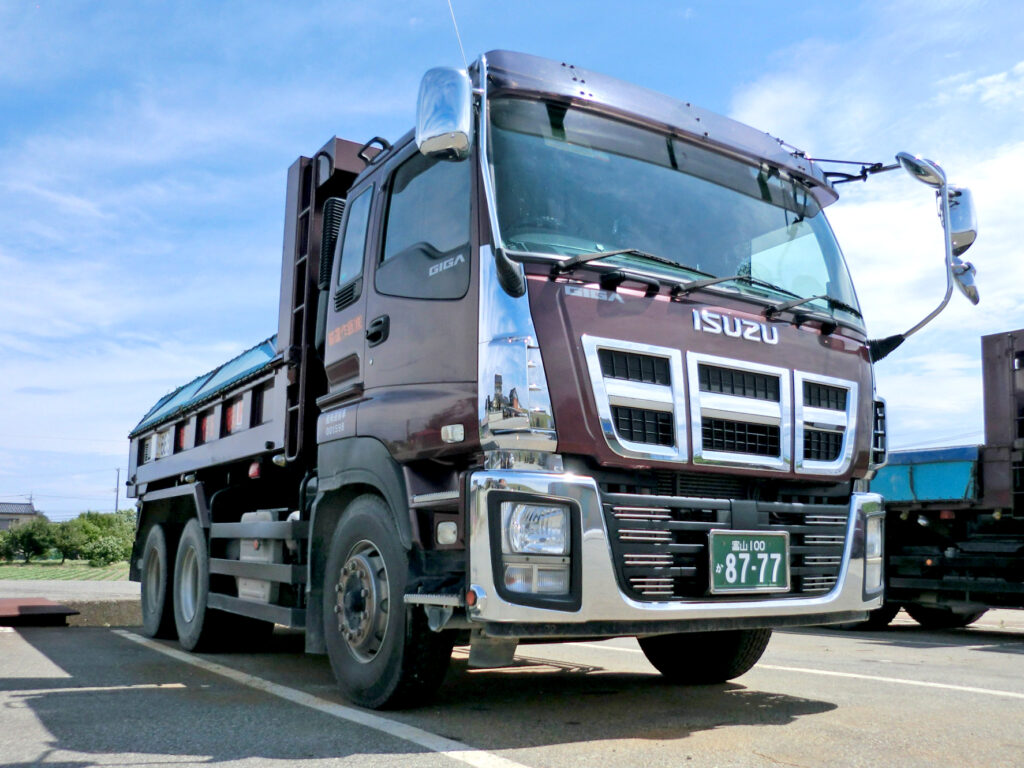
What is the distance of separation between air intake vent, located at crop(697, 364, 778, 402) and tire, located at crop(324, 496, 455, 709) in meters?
1.52

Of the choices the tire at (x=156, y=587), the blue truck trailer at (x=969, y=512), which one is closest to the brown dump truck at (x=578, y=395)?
the tire at (x=156, y=587)

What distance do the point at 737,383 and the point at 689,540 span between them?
0.77 metres

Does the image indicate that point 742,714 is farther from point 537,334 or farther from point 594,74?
point 594,74

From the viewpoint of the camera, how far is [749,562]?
165 inches

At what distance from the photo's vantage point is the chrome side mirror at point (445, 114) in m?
3.72

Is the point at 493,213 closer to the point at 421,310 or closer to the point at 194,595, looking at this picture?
the point at 421,310

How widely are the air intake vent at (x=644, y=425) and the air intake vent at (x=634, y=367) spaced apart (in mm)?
136

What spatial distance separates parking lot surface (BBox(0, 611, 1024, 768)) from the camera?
3.56m

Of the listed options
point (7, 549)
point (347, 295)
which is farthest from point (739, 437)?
point (7, 549)

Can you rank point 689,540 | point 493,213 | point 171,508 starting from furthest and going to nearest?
point 171,508 → point 689,540 → point 493,213

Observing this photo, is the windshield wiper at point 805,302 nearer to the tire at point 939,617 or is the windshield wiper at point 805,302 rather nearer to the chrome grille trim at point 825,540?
the chrome grille trim at point 825,540

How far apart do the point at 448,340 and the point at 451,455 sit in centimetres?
49

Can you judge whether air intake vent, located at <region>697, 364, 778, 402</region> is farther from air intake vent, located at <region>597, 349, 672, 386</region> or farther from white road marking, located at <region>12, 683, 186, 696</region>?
white road marking, located at <region>12, 683, 186, 696</region>

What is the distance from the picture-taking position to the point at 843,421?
15.5ft
